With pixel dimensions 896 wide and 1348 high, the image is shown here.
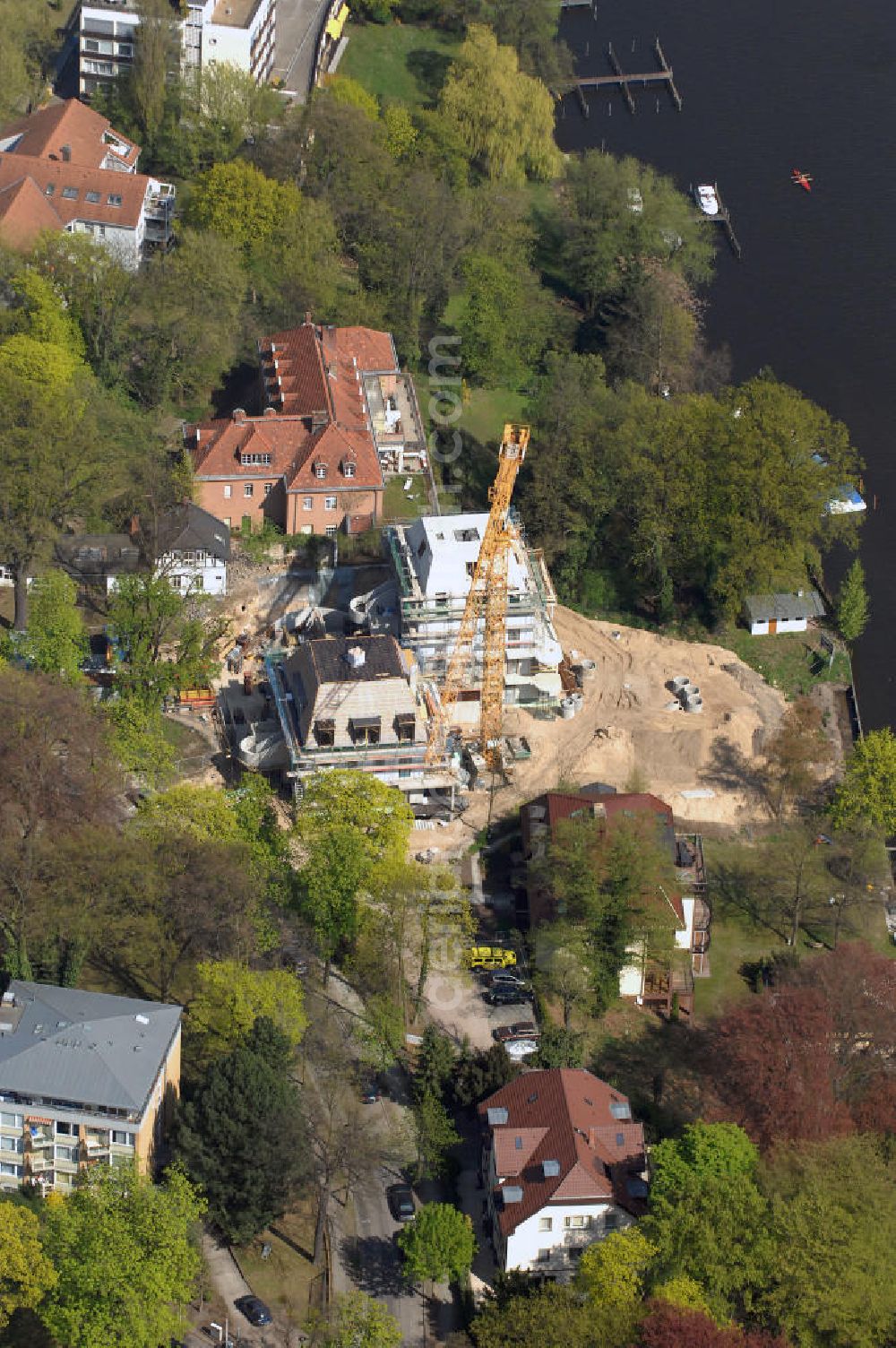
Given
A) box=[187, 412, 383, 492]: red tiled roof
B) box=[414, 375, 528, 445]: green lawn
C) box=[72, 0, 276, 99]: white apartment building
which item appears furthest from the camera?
box=[72, 0, 276, 99]: white apartment building

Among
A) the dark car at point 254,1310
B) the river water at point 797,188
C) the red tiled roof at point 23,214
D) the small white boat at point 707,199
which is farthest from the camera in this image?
the small white boat at point 707,199

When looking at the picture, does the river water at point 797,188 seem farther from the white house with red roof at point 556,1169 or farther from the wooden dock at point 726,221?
the white house with red roof at point 556,1169

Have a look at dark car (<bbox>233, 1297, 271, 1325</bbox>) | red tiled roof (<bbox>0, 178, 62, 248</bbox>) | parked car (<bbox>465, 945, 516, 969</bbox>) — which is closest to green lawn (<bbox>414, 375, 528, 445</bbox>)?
red tiled roof (<bbox>0, 178, 62, 248</bbox>)

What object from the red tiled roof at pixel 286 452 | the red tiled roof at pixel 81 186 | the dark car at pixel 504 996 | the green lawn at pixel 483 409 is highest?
the red tiled roof at pixel 81 186

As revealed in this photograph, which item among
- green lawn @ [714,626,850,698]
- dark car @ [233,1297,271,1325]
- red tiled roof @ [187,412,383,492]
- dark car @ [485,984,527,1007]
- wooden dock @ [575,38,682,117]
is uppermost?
red tiled roof @ [187,412,383,492]

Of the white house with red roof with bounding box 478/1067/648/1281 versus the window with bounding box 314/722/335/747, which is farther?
the window with bounding box 314/722/335/747

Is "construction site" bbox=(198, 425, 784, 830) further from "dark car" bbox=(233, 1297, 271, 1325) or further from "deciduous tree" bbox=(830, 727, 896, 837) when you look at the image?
"dark car" bbox=(233, 1297, 271, 1325)

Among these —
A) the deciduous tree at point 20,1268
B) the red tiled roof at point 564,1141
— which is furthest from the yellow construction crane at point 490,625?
the deciduous tree at point 20,1268
